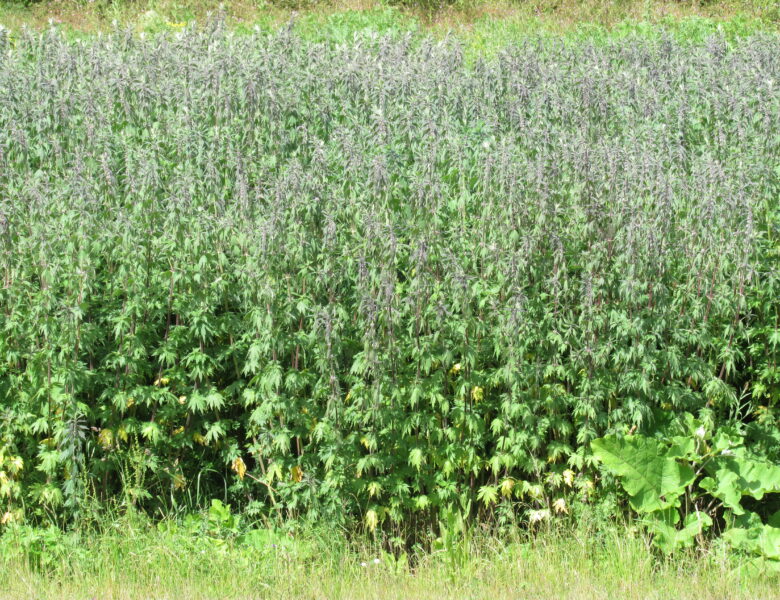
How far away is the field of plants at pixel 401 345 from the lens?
5.35 meters

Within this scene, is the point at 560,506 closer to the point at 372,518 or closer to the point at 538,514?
the point at 538,514

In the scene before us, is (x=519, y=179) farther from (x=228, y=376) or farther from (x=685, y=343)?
(x=228, y=376)

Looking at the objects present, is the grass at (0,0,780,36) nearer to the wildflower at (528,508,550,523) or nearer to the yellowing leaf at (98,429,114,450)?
the wildflower at (528,508,550,523)

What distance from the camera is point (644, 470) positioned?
544 centimetres

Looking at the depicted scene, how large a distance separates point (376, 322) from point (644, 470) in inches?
68.2

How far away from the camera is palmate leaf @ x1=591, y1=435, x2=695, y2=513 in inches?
212

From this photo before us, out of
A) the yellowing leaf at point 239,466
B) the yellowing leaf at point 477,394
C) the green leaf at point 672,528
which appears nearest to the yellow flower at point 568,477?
the green leaf at point 672,528

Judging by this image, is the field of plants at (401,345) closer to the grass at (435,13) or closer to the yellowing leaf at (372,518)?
the yellowing leaf at (372,518)

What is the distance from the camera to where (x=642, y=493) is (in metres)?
5.55

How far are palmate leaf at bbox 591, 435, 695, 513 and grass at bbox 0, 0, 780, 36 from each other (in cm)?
968

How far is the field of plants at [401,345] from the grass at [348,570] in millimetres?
127

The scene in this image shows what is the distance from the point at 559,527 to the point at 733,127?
3010mm

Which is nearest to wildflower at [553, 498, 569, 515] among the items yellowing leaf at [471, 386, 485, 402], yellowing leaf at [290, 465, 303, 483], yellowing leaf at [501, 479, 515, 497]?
yellowing leaf at [501, 479, 515, 497]

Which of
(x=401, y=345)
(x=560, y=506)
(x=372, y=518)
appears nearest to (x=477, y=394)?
(x=401, y=345)
